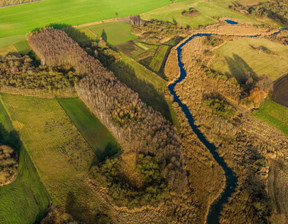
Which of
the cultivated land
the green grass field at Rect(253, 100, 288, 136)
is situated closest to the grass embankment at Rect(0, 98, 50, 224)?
the cultivated land

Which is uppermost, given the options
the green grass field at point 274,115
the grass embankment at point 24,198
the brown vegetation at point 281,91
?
the brown vegetation at point 281,91

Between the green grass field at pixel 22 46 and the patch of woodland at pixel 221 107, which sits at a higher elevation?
the green grass field at pixel 22 46

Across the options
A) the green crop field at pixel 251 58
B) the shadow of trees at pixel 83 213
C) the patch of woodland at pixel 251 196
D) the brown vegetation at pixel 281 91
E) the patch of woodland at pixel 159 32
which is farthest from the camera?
the patch of woodland at pixel 159 32

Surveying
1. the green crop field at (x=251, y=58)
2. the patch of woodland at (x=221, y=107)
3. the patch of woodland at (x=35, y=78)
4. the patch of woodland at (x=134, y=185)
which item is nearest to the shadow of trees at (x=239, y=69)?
the green crop field at (x=251, y=58)

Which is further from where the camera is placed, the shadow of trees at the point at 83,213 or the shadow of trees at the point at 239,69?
the shadow of trees at the point at 239,69

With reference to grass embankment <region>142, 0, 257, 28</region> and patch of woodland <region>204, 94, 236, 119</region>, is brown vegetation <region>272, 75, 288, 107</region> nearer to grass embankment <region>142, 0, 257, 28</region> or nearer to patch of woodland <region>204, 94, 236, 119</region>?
patch of woodland <region>204, 94, 236, 119</region>

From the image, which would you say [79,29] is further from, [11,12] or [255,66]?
[255,66]

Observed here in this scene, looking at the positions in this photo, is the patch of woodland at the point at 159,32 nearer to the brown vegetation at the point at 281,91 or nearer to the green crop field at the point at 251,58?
the green crop field at the point at 251,58
